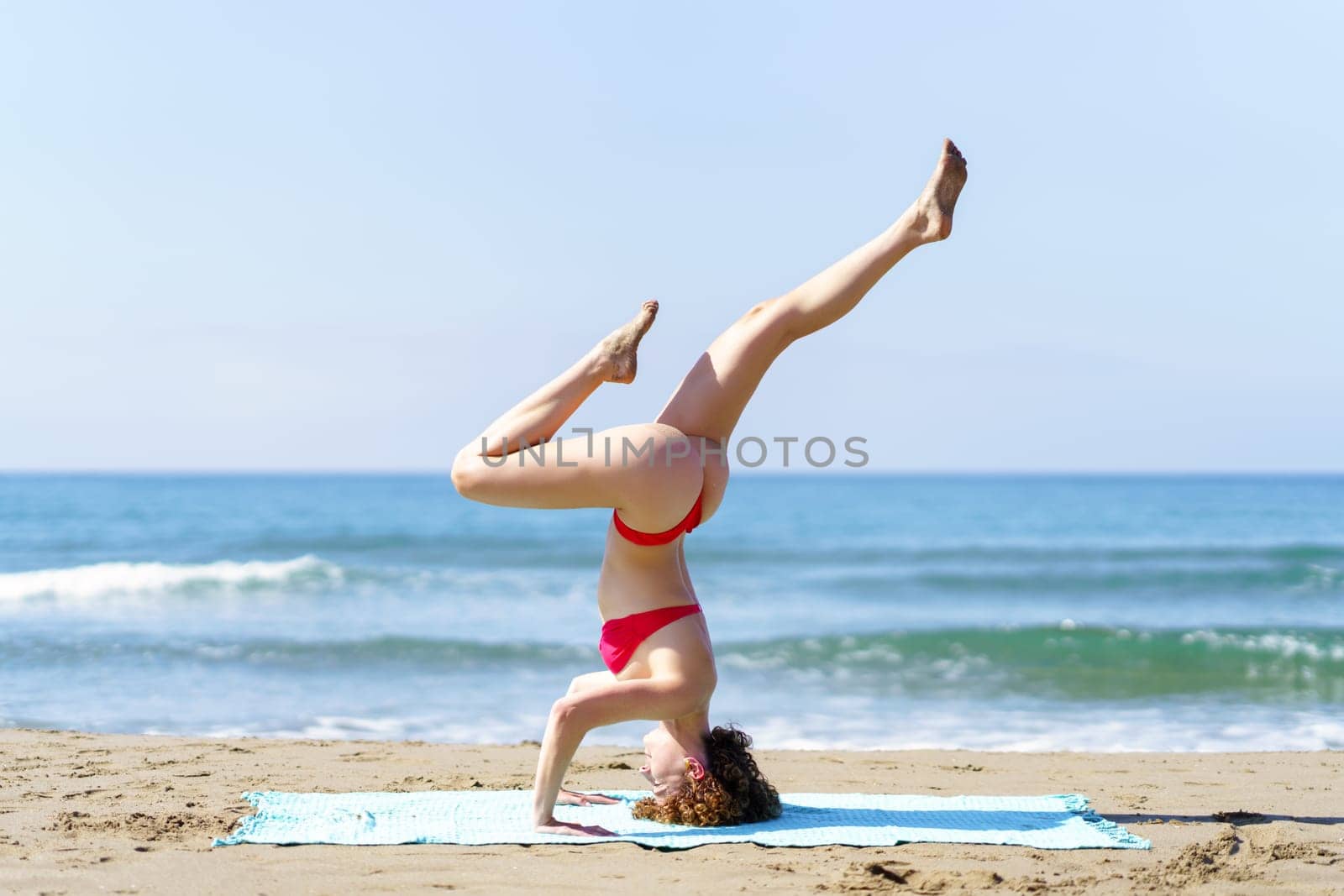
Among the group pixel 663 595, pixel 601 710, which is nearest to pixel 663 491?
pixel 663 595

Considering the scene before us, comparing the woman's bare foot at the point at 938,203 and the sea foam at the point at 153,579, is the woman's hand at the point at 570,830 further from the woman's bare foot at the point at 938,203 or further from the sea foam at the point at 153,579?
the sea foam at the point at 153,579

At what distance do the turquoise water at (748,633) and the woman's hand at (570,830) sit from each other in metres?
3.44

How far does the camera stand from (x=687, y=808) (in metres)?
4.58

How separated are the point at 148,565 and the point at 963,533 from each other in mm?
20377

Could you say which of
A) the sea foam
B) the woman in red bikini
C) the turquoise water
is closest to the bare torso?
the woman in red bikini

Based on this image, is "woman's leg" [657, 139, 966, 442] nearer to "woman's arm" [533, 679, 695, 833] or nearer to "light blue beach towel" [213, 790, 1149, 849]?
"woman's arm" [533, 679, 695, 833]

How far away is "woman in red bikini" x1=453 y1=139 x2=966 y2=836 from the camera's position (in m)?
4.33

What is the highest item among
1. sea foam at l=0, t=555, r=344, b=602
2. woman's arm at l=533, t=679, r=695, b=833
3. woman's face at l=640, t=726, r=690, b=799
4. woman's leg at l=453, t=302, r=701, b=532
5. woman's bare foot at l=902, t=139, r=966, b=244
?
woman's bare foot at l=902, t=139, r=966, b=244

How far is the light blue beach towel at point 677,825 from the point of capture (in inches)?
172

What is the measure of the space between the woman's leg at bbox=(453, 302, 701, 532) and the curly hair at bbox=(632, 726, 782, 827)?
3.33 ft

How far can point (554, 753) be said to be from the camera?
4.40 m

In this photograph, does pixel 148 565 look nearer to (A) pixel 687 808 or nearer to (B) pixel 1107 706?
(B) pixel 1107 706

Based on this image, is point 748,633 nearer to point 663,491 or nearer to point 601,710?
point 601,710

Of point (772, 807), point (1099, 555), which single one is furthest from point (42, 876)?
point (1099, 555)
